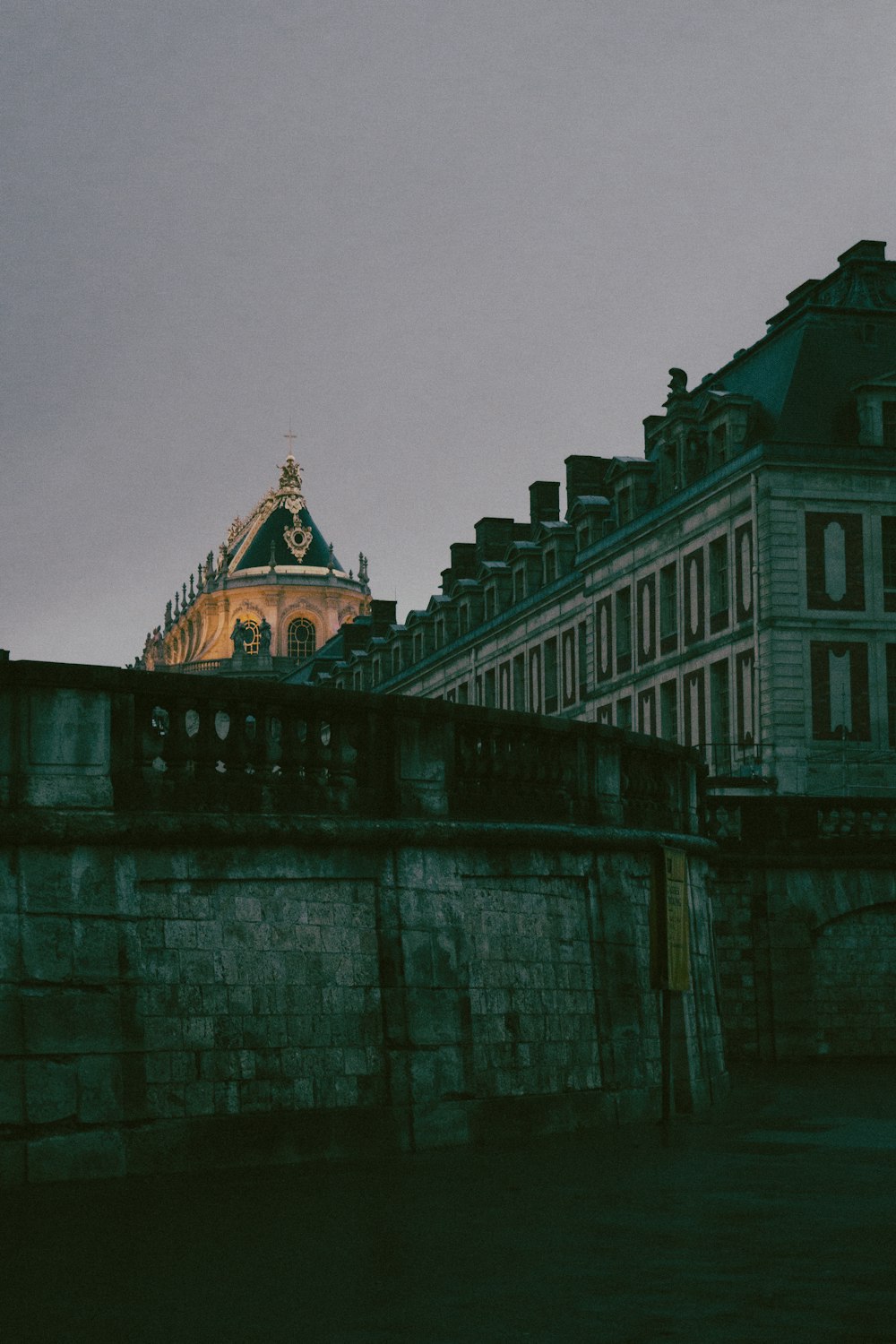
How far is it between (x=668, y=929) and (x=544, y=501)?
53.6 metres

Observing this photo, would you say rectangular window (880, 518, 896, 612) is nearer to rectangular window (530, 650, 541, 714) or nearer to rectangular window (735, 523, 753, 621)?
rectangular window (735, 523, 753, 621)

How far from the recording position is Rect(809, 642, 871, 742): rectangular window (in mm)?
51062

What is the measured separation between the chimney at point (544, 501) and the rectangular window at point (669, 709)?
17.1 meters

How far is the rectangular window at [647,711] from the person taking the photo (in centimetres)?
5862

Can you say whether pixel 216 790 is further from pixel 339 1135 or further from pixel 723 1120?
pixel 723 1120

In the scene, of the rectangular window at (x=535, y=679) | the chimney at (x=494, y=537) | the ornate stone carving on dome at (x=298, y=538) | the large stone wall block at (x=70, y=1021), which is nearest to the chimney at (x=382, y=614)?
the chimney at (x=494, y=537)

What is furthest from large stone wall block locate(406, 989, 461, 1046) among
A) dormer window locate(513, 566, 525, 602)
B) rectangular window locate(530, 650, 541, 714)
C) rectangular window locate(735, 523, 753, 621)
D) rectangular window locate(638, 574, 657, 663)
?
dormer window locate(513, 566, 525, 602)

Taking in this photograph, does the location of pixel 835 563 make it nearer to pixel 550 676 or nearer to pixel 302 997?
pixel 550 676

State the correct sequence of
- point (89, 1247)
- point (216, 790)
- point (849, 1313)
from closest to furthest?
point (849, 1313)
point (89, 1247)
point (216, 790)

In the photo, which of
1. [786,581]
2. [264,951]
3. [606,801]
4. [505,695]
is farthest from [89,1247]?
[505,695]

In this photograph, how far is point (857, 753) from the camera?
5116 cm

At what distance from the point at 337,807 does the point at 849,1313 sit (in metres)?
7.63

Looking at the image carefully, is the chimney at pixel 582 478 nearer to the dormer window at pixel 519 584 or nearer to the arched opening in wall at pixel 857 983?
the dormer window at pixel 519 584

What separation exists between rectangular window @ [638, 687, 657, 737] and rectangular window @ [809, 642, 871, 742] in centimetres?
773
